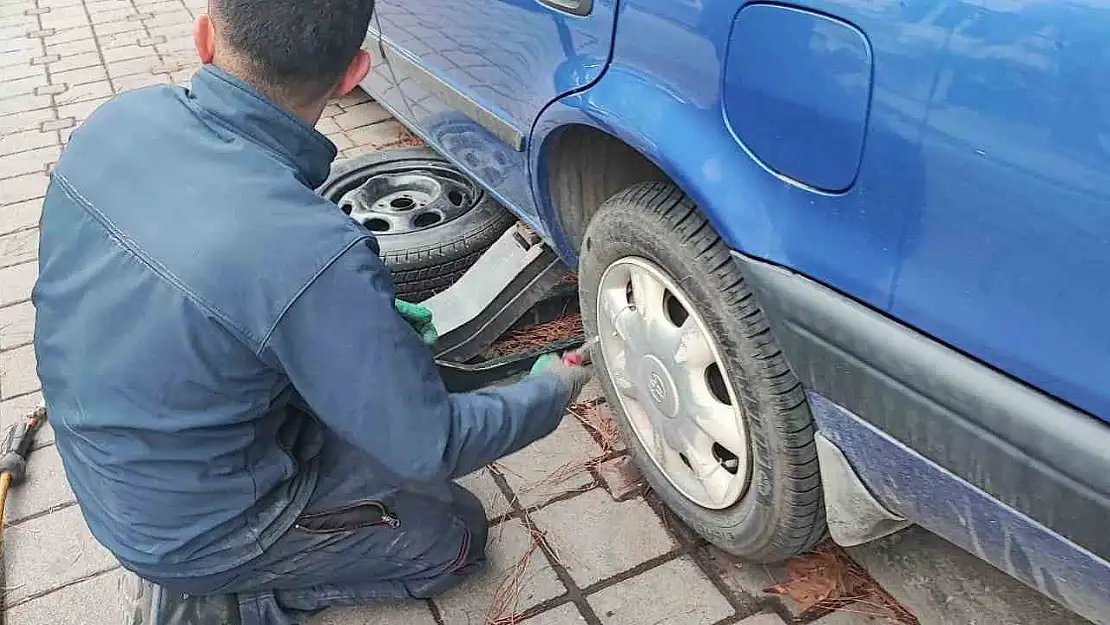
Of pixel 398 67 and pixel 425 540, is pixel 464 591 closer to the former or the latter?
pixel 425 540

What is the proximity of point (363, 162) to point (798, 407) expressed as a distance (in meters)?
2.30

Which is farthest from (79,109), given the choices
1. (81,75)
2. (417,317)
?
(417,317)

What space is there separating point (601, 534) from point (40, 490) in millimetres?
1503

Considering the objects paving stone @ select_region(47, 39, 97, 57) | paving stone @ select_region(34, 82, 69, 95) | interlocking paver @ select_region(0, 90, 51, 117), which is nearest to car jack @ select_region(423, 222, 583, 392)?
interlocking paver @ select_region(0, 90, 51, 117)

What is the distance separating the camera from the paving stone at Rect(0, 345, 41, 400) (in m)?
2.87

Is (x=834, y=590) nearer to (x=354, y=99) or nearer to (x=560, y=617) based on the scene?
(x=560, y=617)

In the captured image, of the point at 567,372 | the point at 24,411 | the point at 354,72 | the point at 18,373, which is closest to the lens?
the point at 354,72

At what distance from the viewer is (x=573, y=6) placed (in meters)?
1.93

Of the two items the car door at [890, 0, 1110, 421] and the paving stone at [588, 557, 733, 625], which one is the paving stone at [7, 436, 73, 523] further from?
the car door at [890, 0, 1110, 421]

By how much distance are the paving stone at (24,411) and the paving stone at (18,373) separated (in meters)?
0.03

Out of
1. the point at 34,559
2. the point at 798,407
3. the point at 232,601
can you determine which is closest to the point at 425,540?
the point at 232,601

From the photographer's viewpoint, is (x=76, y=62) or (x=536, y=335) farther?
(x=76, y=62)

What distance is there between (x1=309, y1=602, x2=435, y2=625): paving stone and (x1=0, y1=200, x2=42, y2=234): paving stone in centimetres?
265

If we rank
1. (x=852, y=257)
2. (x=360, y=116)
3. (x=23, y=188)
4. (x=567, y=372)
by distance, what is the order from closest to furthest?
(x=852, y=257) → (x=567, y=372) → (x=23, y=188) → (x=360, y=116)
